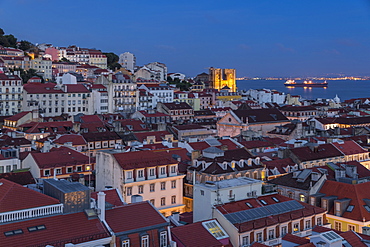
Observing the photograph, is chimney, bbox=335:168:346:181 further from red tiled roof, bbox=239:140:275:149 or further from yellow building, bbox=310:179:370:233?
red tiled roof, bbox=239:140:275:149

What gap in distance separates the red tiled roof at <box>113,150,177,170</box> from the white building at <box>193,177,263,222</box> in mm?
4667

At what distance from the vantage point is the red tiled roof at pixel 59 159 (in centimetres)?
3558

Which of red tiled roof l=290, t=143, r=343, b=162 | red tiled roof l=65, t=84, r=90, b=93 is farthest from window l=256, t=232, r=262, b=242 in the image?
red tiled roof l=65, t=84, r=90, b=93

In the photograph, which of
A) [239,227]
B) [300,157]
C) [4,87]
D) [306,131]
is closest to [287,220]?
[239,227]

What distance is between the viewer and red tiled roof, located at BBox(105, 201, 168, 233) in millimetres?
19577

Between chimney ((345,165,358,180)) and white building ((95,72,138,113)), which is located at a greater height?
white building ((95,72,138,113))

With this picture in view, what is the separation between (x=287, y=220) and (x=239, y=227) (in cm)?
322

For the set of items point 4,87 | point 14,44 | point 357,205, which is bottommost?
point 357,205

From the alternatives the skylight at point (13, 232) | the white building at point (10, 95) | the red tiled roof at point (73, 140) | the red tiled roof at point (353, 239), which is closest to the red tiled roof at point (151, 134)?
the red tiled roof at point (73, 140)

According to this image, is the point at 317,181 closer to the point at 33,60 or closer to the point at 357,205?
the point at 357,205

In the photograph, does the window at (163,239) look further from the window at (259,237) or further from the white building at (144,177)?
the white building at (144,177)

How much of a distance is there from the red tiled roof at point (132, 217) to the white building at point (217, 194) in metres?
5.47

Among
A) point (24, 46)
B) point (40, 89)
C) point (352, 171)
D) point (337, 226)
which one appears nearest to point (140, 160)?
point (337, 226)

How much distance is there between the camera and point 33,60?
120188mm
